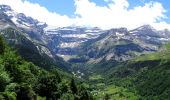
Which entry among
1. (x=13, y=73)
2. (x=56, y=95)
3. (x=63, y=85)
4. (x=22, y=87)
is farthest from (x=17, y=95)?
(x=63, y=85)

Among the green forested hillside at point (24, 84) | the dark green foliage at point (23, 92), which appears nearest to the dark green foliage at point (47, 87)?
the green forested hillside at point (24, 84)

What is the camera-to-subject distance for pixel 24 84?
7469 centimetres

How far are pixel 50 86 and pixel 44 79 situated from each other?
3.31m

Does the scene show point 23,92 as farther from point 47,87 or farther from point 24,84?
point 47,87

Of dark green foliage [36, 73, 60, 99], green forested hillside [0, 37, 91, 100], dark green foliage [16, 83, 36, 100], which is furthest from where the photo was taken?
dark green foliage [36, 73, 60, 99]

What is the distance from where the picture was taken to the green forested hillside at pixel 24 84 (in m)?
65.3

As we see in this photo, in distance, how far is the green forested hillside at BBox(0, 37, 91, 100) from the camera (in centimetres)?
6531

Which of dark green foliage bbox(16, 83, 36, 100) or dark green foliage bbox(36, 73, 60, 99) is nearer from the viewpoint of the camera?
dark green foliage bbox(16, 83, 36, 100)

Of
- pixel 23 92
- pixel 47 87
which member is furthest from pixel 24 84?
pixel 47 87

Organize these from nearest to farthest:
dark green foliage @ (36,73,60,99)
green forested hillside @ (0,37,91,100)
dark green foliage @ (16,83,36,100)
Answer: green forested hillside @ (0,37,91,100)
dark green foliage @ (16,83,36,100)
dark green foliage @ (36,73,60,99)

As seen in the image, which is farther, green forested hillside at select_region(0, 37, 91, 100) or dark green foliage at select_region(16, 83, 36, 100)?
dark green foliage at select_region(16, 83, 36, 100)

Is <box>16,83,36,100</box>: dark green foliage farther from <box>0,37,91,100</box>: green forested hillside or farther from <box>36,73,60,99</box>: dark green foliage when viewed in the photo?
<box>36,73,60,99</box>: dark green foliage

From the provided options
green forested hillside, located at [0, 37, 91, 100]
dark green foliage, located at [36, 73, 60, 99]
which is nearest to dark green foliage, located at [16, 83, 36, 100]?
green forested hillside, located at [0, 37, 91, 100]

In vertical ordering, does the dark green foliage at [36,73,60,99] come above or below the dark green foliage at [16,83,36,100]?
below
